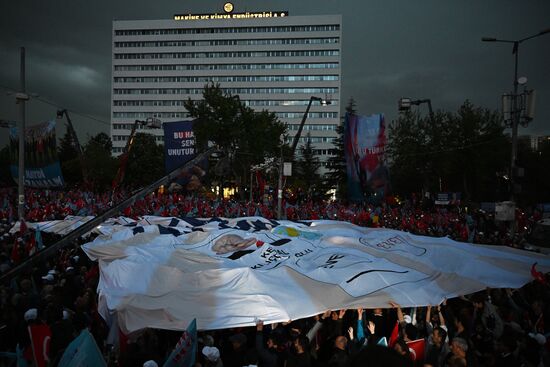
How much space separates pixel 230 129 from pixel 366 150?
11375 millimetres

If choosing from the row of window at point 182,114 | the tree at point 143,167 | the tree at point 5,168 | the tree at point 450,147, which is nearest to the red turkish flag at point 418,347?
the tree at point 450,147

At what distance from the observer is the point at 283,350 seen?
22.7 ft

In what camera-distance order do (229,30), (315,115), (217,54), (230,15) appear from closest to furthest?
(315,115) → (217,54) → (229,30) → (230,15)

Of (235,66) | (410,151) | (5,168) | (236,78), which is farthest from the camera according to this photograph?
(235,66)

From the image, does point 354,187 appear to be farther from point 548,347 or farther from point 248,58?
point 248,58

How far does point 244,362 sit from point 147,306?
7.74ft

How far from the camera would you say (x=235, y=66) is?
98.1 metres

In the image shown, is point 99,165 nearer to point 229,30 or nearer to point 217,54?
point 217,54

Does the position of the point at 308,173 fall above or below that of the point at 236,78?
below

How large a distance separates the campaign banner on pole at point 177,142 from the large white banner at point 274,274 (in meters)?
17.7

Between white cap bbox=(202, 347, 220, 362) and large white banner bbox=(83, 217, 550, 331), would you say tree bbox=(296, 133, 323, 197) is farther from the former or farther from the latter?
white cap bbox=(202, 347, 220, 362)

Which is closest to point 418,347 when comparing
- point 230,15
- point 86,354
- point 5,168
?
point 86,354

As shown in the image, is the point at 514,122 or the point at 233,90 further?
the point at 233,90

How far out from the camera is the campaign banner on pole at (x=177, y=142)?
103ft
